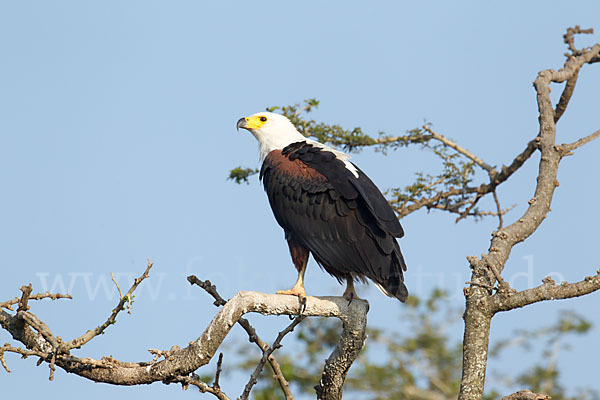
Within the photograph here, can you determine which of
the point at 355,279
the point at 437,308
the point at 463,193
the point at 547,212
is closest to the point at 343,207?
the point at 355,279

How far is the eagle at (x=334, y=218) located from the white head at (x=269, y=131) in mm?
412

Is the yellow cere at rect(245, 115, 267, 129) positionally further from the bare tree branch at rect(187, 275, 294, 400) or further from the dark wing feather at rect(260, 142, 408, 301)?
the bare tree branch at rect(187, 275, 294, 400)

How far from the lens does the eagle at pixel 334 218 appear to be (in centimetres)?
493

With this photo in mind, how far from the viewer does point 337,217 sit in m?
5.14

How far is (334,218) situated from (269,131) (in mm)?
1333

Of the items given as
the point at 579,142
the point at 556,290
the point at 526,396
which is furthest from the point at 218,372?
the point at 579,142

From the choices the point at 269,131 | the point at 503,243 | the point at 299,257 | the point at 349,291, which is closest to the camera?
the point at 503,243

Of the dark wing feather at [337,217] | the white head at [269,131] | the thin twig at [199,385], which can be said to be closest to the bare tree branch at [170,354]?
the thin twig at [199,385]

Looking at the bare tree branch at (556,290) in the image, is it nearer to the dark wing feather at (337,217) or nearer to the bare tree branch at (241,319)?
the dark wing feather at (337,217)

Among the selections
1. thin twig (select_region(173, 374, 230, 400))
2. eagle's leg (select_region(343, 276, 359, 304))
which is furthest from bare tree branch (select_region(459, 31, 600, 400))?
thin twig (select_region(173, 374, 230, 400))

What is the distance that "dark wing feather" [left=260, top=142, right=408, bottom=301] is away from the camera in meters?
4.93

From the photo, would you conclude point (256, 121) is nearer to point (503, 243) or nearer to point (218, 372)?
point (503, 243)

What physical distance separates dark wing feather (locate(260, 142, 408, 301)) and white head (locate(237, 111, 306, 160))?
0.55 metres

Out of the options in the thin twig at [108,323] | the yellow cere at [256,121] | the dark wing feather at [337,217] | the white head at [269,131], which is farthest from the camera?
the yellow cere at [256,121]
